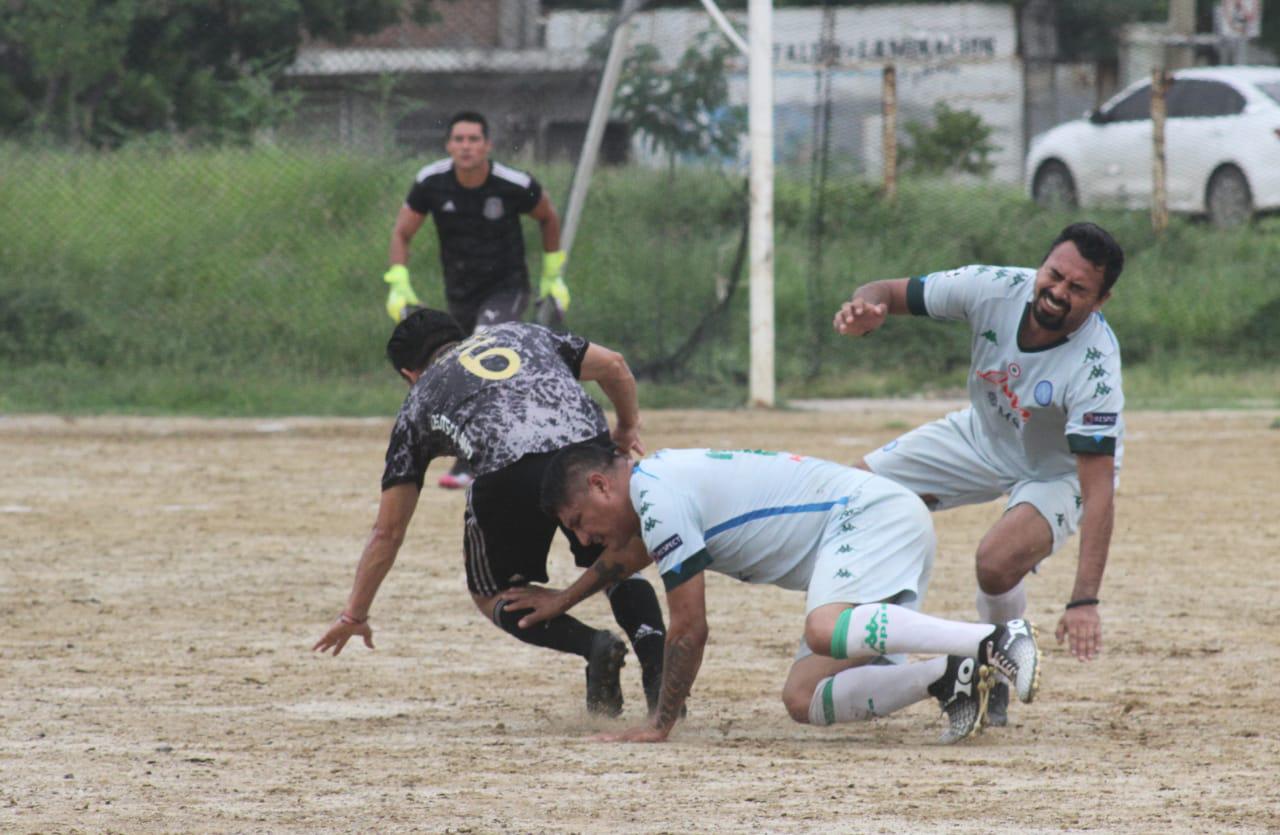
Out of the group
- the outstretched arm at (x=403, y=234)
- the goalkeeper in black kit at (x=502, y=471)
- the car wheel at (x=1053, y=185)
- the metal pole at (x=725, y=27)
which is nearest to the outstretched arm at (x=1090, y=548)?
the goalkeeper in black kit at (x=502, y=471)

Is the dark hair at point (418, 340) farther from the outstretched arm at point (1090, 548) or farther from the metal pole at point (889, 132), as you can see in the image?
the metal pole at point (889, 132)

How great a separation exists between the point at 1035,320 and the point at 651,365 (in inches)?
388

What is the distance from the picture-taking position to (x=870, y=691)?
5516 millimetres

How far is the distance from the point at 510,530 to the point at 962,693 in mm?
1395

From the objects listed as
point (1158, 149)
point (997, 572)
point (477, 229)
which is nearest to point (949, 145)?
point (1158, 149)

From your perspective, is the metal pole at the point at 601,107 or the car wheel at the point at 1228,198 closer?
the metal pole at the point at 601,107

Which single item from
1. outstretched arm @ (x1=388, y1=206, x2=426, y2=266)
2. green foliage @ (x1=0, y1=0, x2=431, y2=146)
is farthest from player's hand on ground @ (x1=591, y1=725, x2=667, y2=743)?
green foliage @ (x1=0, y1=0, x2=431, y2=146)

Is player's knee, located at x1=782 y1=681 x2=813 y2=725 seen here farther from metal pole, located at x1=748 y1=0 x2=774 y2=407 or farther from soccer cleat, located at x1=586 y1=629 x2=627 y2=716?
metal pole, located at x1=748 y1=0 x2=774 y2=407

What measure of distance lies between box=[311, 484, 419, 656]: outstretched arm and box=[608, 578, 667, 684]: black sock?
711 millimetres

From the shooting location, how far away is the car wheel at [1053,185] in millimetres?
19050

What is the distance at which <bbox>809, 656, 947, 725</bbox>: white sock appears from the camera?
548 cm

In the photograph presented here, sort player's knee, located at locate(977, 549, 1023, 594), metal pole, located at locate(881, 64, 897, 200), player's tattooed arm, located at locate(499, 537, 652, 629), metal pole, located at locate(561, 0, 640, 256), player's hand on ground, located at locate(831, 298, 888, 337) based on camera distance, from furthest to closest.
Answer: metal pole, located at locate(881, 64, 897, 200)
metal pole, located at locate(561, 0, 640, 256)
player's knee, located at locate(977, 549, 1023, 594)
player's hand on ground, located at locate(831, 298, 888, 337)
player's tattooed arm, located at locate(499, 537, 652, 629)

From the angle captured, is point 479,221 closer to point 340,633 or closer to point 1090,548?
point 340,633

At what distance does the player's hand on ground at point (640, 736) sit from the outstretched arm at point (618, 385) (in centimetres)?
117
